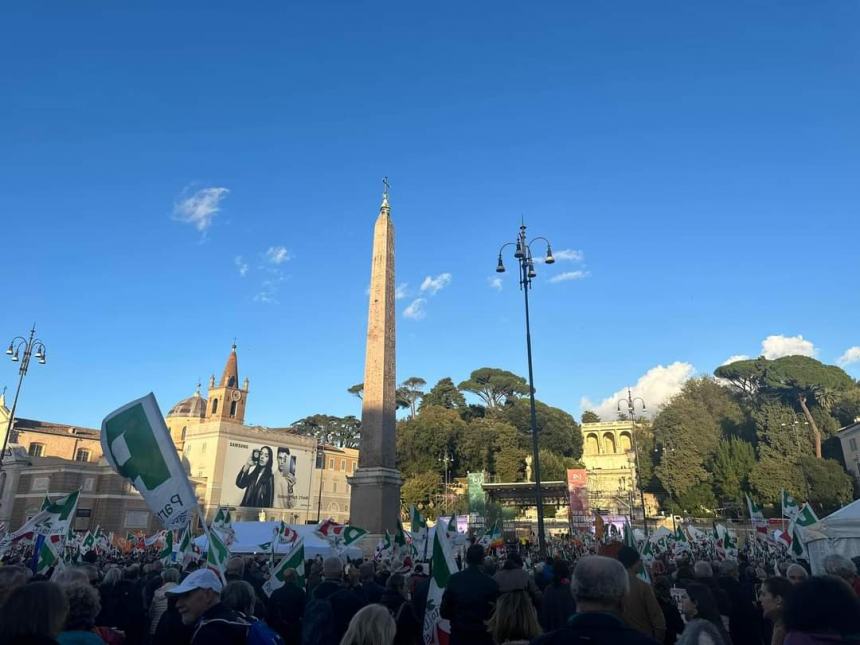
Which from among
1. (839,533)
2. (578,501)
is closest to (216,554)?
(839,533)

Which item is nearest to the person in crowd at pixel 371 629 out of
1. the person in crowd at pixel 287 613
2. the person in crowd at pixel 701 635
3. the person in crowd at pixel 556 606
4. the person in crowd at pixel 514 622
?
the person in crowd at pixel 514 622

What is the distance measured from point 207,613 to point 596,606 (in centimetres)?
213

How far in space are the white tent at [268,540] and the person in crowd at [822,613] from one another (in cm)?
1406

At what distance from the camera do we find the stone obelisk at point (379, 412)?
19938 millimetres

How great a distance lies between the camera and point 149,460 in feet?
18.6

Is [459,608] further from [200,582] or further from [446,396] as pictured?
[446,396]

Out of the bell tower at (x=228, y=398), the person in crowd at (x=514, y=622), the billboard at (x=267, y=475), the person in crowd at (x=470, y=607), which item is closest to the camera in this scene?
the person in crowd at (x=514, y=622)

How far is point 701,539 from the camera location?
93.4ft

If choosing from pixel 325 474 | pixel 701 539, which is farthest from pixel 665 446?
pixel 325 474

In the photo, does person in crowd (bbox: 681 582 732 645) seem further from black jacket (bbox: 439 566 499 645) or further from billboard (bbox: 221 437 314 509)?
billboard (bbox: 221 437 314 509)

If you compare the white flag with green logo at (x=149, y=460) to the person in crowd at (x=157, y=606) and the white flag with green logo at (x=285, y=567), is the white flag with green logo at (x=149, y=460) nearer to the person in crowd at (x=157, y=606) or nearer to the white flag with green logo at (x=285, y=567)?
the person in crowd at (x=157, y=606)

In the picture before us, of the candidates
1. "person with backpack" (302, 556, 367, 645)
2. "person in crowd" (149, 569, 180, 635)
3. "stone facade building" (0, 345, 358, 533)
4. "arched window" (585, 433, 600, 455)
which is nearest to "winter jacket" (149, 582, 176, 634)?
"person in crowd" (149, 569, 180, 635)

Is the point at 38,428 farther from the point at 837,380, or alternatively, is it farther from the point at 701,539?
the point at 837,380

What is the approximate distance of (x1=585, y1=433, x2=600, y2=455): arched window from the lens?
2825 inches
